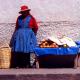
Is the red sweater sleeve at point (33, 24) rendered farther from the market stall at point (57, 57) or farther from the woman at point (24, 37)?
the market stall at point (57, 57)

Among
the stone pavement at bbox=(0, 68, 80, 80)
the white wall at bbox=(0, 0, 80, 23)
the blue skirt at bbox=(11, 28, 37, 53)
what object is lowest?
the stone pavement at bbox=(0, 68, 80, 80)

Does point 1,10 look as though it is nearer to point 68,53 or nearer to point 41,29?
point 41,29

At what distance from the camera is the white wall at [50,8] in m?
10.2

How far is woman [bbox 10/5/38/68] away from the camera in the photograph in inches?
378

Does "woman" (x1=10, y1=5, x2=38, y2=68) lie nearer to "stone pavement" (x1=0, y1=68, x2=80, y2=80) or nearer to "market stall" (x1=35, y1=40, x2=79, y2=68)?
"market stall" (x1=35, y1=40, x2=79, y2=68)

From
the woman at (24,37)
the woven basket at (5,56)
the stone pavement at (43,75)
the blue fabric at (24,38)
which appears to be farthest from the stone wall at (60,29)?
the stone pavement at (43,75)

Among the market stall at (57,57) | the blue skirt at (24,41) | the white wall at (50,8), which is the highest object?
the white wall at (50,8)

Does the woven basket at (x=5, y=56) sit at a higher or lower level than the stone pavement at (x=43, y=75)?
higher

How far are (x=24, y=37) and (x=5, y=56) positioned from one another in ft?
2.21

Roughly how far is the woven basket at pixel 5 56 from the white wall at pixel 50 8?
3.19 feet

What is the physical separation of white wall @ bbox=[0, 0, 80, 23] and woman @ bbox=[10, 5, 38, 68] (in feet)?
1.50

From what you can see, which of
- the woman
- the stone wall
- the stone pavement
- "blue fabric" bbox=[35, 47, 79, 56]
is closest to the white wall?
the stone wall

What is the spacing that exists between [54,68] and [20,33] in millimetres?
1187

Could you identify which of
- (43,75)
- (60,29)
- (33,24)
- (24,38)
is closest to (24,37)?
(24,38)
